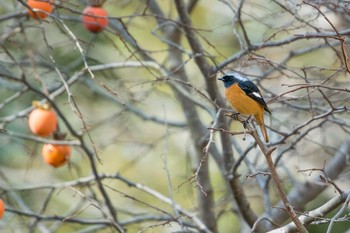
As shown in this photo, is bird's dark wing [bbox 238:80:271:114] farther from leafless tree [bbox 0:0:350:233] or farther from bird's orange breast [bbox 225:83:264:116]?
leafless tree [bbox 0:0:350:233]

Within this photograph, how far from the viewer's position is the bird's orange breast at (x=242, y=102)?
4.09m

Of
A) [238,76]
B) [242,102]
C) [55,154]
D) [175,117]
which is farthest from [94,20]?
[175,117]

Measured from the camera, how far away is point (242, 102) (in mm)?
4113

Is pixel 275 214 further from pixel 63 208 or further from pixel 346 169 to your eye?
pixel 63 208

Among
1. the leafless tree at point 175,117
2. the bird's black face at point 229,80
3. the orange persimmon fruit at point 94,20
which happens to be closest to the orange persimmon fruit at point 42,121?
the leafless tree at point 175,117

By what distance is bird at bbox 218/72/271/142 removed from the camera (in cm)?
409

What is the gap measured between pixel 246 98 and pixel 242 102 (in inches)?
1.5

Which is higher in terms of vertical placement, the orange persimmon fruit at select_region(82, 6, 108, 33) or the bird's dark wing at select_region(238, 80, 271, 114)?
the orange persimmon fruit at select_region(82, 6, 108, 33)

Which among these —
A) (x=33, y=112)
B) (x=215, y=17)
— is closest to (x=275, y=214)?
(x=33, y=112)

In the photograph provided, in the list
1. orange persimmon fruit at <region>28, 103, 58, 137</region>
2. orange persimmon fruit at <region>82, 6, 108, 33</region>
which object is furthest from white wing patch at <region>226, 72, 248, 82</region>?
orange persimmon fruit at <region>28, 103, 58, 137</region>

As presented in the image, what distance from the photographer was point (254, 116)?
411cm

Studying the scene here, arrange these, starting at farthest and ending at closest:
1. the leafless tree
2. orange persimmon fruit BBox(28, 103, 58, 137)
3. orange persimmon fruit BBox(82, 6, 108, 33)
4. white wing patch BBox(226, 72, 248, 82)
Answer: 1. orange persimmon fruit BBox(82, 6, 108, 33)
2. orange persimmon fruit BBox(28, 103, 58, 137)
3. white wing patch BBox(226, 72, 248, 82)
4. the leafless tree

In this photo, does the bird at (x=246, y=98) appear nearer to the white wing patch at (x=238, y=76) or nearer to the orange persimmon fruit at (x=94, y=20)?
the white wing patch at (x=238, y=76)

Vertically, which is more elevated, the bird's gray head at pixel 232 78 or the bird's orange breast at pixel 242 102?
the bird's gray head at pixel 232 78
